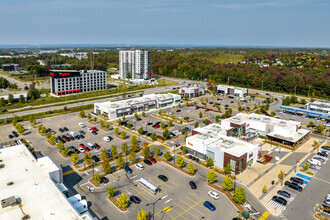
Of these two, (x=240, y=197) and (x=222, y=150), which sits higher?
(x=222, y=150)

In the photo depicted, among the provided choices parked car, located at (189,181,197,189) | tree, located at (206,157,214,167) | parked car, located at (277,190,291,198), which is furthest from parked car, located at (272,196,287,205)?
tree, located at (206,157,214,167)

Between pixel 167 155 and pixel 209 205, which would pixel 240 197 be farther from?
pixel 167 155

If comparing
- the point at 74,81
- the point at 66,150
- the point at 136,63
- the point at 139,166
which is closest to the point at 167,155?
the point at 139,166

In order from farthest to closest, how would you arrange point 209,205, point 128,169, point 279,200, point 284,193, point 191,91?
point 191,91 → point 128,169 → point 284,193 → point 279,200 → point 209,205

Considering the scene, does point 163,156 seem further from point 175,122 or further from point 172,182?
point 175,122

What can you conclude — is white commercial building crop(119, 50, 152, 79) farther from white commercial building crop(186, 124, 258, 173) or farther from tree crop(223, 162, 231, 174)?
tree crop(223, 162, 231, 174)

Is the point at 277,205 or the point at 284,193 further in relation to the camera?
the point at 284,193
